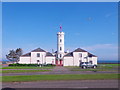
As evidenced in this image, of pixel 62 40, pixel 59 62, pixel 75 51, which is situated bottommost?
pixel 59 62

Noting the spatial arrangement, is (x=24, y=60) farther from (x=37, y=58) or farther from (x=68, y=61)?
(x=68, y=61)

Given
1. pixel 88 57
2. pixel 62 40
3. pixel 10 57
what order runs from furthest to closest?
pixel 10 57 → pixel 62 40 → pixel 88 57

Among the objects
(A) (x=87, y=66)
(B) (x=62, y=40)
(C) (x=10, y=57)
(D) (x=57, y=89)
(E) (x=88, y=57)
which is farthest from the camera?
(C) (x=10, y=57)

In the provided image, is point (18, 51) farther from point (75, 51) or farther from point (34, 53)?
point (75, 51)

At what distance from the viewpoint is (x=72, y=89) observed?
11.7m

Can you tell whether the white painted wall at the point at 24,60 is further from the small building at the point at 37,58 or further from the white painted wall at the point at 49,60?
the white painted wall at the point at 49,60

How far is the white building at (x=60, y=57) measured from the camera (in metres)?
61.7

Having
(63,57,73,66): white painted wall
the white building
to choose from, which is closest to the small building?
the white building

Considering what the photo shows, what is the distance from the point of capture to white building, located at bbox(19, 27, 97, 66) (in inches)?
2427

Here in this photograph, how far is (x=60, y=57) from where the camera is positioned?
67.0 metres

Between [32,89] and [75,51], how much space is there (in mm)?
51001

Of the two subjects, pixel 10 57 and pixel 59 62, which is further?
pixel 10 57

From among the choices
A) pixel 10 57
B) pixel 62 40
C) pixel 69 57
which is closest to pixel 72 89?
pixel 69 57

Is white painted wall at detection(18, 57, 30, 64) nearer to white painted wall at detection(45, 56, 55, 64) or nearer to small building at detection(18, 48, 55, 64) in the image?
small building at detection(18, 48, 55, 64)
